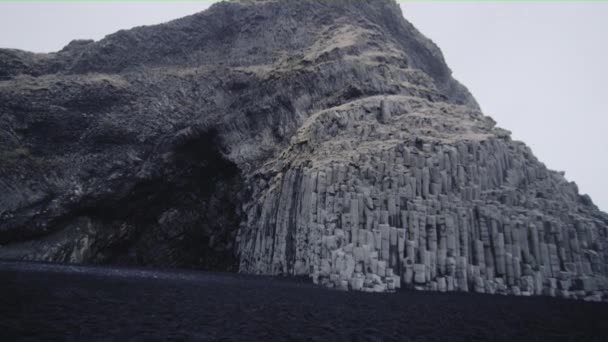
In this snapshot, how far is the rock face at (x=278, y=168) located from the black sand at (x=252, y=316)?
426 inches

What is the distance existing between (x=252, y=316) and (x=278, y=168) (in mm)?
36895

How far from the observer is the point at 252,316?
1917 cm

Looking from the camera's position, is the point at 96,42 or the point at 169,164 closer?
the point at 169,164

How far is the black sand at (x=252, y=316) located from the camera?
1483 cm

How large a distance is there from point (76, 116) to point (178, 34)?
28.5 metres

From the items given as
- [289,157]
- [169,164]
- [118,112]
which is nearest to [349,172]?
[289,157]

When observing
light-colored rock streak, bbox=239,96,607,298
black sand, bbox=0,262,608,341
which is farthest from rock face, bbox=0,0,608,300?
black sand, bbox=0,262,608,341

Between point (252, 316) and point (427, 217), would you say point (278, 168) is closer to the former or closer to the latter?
point (427, 217)

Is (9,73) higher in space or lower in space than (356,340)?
higher

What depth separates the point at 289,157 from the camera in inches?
2153

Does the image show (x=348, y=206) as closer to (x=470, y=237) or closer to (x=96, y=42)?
(x=470, y=237)

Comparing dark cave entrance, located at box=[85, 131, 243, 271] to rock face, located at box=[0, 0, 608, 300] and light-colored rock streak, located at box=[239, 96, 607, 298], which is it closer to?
rock face, located at box=[0, 0, 608, 300]

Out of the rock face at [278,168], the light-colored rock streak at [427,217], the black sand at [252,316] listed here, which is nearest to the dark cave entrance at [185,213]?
the rock face at [278,168]

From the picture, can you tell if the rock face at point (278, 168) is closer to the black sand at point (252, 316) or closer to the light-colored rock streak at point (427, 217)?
the light-colored rock streak at point (427, 217)
